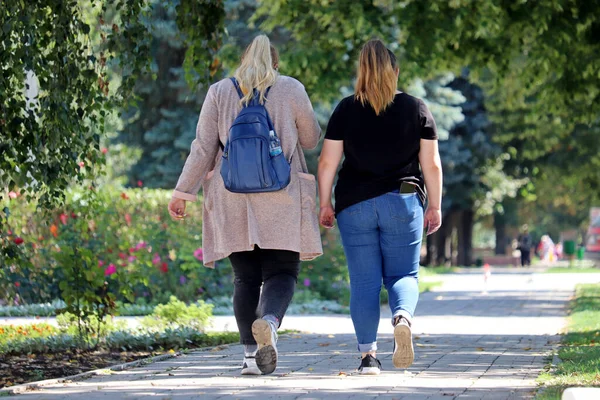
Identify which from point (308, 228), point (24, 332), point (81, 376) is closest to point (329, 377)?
point (308, 228)

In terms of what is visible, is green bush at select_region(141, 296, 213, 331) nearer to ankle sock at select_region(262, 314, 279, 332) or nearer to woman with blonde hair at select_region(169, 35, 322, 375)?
woman with blonde hair at select_region(169, 35, 322, 375)

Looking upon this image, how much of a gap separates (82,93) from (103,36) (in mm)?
824

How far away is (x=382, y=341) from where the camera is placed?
10391 mm

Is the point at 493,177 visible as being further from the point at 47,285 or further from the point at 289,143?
the point at 289,143

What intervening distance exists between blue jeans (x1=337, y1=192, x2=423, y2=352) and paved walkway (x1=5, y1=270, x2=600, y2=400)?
1.36 ft

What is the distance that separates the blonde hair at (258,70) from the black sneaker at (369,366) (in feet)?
5.53

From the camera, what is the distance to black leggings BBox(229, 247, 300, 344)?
7.09m

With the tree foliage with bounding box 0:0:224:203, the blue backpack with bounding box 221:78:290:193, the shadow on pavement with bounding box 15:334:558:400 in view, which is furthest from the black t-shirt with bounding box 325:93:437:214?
the tree foliage with bounding box 0:0:224:203

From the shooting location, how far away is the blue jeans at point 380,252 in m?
7.07

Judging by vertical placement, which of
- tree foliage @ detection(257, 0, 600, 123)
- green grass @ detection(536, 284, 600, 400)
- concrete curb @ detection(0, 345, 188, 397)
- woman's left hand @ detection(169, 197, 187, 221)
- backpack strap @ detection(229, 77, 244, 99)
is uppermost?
tree foliage @ detection(257, 0, 600, 123)

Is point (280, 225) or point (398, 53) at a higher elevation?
point (398, 53)

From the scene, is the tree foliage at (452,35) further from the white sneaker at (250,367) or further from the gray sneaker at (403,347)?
the gray sneaker at (403,347)

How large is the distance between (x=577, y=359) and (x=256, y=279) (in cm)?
268

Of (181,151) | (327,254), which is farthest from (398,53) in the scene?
(181,151)
